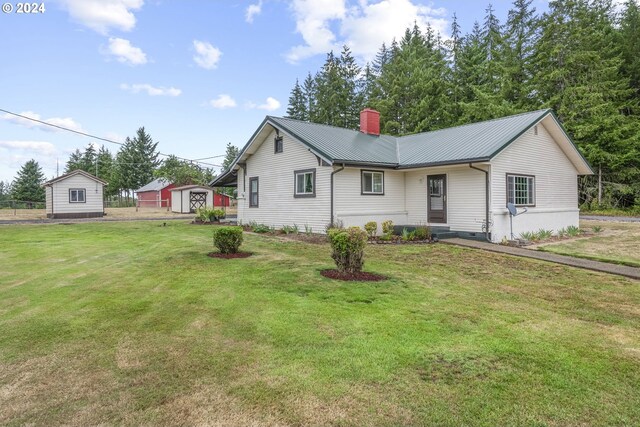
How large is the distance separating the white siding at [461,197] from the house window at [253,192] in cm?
786

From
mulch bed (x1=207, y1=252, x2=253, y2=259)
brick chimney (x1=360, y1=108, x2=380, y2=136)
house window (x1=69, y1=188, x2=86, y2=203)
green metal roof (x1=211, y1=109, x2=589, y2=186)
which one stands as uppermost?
brick chimney (x1=360, y1=108, x2=380, y2=136)

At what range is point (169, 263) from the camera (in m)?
8.47

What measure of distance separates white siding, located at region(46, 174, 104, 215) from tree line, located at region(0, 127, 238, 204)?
11.6m

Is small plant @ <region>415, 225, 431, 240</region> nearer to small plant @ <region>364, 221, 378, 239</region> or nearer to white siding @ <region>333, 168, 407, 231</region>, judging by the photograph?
small plant @ <region>364, 221, 378, 239</region>

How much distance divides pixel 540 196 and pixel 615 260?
6.13 metres

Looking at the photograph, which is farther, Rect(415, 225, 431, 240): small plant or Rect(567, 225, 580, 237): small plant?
Rect(567, 225, 580, 237): small plant

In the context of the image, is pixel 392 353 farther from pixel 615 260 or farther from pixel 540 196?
pixel 540 196

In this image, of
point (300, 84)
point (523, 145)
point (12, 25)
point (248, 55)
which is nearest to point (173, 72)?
point (248, 55)

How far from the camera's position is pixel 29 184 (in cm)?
5116

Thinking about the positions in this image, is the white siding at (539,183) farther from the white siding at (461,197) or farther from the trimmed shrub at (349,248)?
the trimmed shrub at (349,248)

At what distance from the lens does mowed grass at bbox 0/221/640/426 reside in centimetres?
270

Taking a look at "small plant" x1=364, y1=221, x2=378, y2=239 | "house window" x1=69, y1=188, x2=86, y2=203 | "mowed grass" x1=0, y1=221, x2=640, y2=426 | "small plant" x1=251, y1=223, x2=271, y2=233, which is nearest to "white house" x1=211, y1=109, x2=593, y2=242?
"small plant" x1=251, y1=223, x2=271, y2=233

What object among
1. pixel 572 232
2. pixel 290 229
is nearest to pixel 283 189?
pixel 290 229

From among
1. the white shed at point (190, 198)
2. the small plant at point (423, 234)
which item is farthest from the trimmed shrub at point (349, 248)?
the white shed at point (190, 198)
